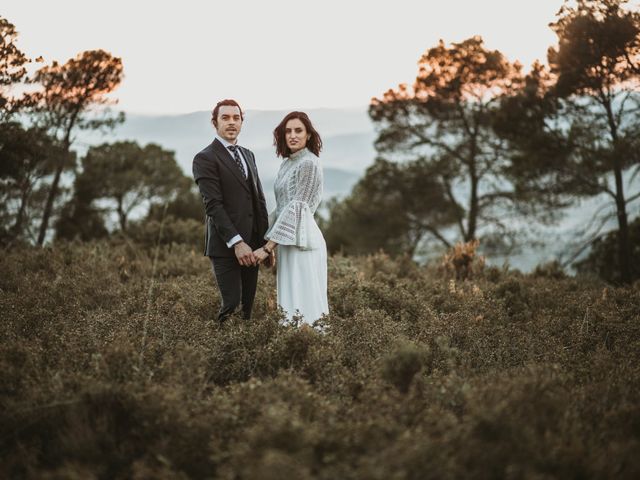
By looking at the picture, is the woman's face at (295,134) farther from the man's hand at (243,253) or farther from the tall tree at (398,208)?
the tall tree at (398,208)

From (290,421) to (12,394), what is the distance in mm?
2130

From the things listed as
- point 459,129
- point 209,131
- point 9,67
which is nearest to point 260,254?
point 209,131

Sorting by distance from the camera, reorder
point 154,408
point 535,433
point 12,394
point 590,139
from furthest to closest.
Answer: point 590,139 → point 12,394 → point 154,408 → point 535,433

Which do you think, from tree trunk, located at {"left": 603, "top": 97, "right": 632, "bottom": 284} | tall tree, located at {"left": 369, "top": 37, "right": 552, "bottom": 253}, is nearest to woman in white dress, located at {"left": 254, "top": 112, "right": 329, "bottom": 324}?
tree trunk, located at {"left": 603, "top": 97, "right": 632, "bottom": 284}

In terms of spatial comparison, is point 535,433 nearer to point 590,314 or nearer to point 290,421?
point 290,421

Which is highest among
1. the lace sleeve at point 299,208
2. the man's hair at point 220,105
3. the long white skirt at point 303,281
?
the man's hair at point 220,105

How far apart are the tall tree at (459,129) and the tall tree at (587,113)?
158 inches

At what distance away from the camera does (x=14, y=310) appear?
5.80 metres

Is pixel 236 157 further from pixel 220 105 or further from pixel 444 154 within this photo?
pixel 444 154

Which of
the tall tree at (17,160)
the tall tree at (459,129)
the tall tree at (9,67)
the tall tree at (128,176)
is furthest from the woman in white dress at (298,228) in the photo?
the tall tree at (128,176)

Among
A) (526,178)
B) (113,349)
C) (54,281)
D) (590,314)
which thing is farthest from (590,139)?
(113,349)

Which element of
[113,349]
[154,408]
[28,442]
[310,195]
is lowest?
[28,442]

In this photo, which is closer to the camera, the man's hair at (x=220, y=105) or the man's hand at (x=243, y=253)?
the man's hand at (x=243, y=253)

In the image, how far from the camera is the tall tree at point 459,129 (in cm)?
2112
